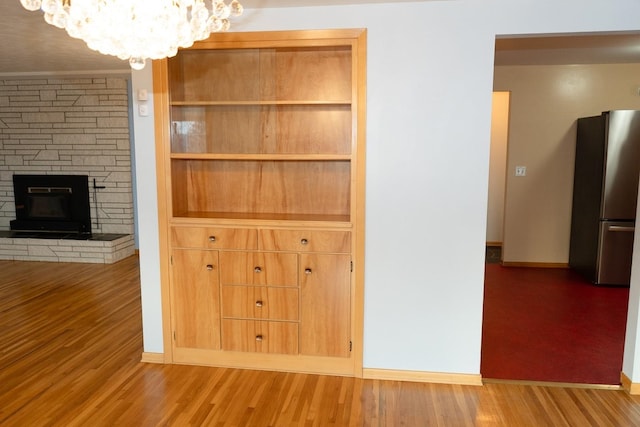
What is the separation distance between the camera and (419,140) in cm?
276

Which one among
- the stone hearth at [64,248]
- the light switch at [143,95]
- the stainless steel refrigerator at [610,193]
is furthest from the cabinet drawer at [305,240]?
the stone hearth at [64,248]

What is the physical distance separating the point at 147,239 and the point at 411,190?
1.78 meters

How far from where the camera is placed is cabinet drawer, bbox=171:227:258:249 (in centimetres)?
297

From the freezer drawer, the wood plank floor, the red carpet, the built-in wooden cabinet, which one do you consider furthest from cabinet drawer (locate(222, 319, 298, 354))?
the freezer drawer

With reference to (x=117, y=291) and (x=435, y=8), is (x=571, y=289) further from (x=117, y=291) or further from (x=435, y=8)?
(x=117, y=291)

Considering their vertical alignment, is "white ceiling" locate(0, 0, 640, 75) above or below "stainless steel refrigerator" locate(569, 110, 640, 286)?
above

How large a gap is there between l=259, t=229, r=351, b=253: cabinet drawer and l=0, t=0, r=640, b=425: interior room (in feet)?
0.05

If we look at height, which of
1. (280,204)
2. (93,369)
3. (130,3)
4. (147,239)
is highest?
(130,3)

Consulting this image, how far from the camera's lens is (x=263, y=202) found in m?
3.23

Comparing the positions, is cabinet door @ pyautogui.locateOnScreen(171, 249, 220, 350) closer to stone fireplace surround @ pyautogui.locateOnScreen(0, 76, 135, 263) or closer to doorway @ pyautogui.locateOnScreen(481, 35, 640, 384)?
stone fireplace surround @ pyautogui.locateOnScreen(0, 76, 135, 263)

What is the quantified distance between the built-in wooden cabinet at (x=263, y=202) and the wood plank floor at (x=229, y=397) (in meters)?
0.23

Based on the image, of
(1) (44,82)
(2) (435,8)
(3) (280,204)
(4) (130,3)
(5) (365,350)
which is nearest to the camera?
(4) (130,3)

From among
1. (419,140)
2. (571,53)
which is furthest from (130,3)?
(571,53)

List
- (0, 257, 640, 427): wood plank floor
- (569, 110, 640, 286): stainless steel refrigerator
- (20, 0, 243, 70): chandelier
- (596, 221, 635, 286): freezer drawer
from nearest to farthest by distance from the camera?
(20, 0, 243, 70): chandelier, (0, 257, 640, 427): wood plank floor, (569, 110, 640, 286): stainless steel refrigerator, (596, 221, 635, 286): freezer drawer
